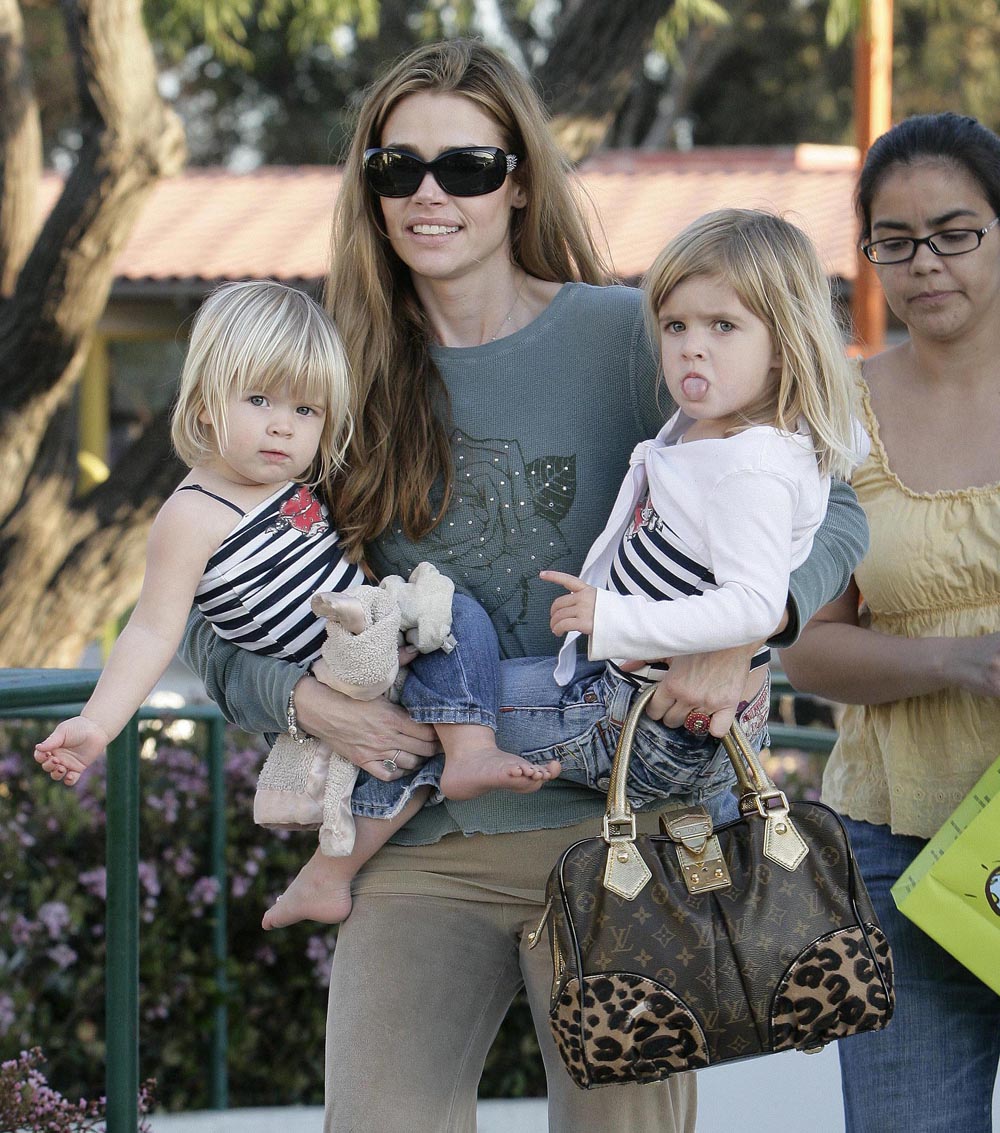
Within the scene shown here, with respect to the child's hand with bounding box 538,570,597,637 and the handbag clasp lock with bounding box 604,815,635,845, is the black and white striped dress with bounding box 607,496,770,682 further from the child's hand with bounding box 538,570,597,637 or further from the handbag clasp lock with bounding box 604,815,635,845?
the handbag clasp lock with bounding box 604,815,635,845

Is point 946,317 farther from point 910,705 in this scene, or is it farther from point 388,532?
point 388,532

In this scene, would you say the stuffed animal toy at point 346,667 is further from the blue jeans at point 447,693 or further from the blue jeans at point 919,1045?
the blue jeans at point 919,1045

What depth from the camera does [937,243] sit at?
2.59 m

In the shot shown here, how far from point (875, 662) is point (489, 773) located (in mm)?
796

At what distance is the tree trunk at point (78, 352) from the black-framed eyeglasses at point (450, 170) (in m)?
3.16

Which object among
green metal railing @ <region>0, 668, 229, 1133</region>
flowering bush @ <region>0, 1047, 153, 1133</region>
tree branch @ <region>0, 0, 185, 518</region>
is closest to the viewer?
green metal railing @ <region>0, 668, 229, 1133</region>

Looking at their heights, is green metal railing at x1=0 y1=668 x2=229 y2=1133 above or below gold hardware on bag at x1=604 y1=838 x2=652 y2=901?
below

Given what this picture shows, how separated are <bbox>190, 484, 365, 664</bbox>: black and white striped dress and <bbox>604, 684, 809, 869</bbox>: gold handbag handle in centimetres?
51

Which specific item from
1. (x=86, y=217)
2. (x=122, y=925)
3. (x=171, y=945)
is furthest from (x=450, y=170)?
(x=86, y=217)

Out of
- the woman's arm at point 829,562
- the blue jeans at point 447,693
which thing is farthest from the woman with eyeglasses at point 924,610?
the blue jeans at point 447,693

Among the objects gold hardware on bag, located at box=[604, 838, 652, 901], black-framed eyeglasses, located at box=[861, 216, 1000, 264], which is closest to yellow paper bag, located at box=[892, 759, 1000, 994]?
gold hardware on bag, located at box=[604, 838, 652, 901]

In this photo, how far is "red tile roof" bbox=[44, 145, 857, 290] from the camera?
44.6 feet

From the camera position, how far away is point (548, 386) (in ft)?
7.79

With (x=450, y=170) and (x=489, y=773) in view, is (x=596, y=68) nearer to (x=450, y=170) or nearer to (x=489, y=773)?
(x=450, y=170)
